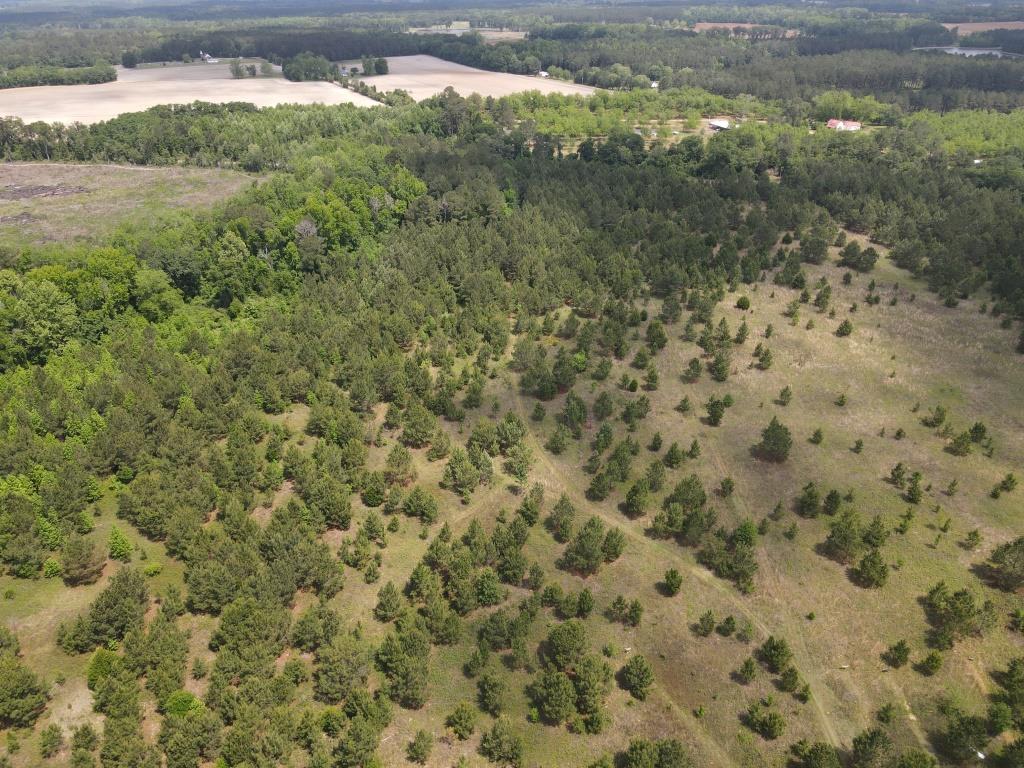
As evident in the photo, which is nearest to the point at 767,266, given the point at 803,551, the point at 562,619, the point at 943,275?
the point at 943,275

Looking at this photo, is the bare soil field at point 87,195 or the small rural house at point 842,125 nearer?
the bare soil field at point 87,195

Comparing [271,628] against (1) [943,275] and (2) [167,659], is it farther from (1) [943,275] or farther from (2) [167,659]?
(1) [943,275]

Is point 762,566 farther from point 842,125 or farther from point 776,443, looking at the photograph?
point 842,125

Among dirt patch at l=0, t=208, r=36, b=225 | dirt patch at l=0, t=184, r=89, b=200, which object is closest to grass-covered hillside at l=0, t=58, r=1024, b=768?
dirt patch at l=0, t=208, r=36, b=225

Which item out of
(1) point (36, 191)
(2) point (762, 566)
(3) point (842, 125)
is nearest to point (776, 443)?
(2) point (762, 566)

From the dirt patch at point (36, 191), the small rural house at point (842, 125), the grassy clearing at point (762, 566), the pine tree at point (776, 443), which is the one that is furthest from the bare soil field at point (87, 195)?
the small rural house at point (842, 125)

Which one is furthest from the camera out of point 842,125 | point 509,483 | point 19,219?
point 842,125

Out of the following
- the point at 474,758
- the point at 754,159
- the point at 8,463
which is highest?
the point at 754,159

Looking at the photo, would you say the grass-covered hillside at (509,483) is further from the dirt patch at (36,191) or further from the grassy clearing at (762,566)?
the dirt patch at (36,191)
